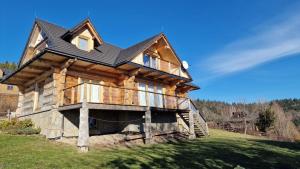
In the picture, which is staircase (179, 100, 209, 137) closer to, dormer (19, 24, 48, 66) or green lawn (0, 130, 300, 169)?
green lawn (0, 130, 300, 169)

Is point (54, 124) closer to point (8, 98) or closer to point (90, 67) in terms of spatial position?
point (90, 67)

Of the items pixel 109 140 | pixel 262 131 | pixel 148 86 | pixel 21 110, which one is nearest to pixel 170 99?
pixel 148 86

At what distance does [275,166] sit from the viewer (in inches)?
408

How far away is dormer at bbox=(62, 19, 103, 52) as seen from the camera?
58.2 feet

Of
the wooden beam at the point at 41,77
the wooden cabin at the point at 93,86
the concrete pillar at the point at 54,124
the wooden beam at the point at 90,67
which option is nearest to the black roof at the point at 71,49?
the wooden cabin at the point at 93,86

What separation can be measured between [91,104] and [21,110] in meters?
11.5

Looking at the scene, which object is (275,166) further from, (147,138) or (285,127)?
(285,127)

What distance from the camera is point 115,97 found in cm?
1819

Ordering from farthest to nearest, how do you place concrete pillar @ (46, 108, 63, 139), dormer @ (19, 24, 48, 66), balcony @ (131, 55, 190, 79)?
balcony @ (131, 55, 190, 79) < dormer @ (19, 24, 48, 66) < concrete pillar @ (46, 108, 63, 139)

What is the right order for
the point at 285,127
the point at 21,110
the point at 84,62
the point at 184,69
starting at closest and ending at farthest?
the point at 84,62 < the point at 21,110 < the point at 184,69 < the point at 285,127

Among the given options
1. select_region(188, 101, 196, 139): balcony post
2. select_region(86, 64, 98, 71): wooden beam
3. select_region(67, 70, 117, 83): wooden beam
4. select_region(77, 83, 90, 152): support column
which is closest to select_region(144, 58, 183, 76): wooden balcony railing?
select_region(188, 101, 196, 139): balcony post

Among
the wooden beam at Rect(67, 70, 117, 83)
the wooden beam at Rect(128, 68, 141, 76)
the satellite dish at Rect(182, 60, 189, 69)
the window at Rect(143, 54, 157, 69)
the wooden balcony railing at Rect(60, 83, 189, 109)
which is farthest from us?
the satellite dish at Rect(182, 60, 189, 69)

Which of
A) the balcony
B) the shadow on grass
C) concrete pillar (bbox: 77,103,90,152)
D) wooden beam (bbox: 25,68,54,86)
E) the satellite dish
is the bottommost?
the shadow on grass

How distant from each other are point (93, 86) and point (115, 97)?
2589 mm
